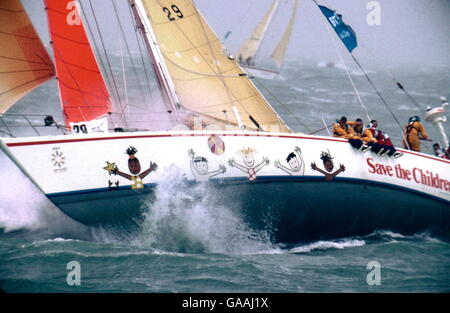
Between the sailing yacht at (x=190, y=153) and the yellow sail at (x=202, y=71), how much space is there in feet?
0.08

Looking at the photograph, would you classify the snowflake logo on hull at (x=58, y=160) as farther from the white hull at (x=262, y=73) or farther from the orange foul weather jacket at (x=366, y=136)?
the white hull at (x=262, y=73)

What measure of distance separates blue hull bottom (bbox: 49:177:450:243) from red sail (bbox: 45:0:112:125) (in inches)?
86.4

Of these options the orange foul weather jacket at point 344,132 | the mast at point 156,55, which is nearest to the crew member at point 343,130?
the orange foul weather jacket at point 344,132

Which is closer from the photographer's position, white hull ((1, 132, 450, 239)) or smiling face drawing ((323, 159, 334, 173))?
white hull ((1, 132, 450, 239))

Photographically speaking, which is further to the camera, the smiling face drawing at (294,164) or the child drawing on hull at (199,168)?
the smiling face drawing at (294,164)

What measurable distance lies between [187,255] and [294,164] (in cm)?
261

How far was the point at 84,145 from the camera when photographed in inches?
442

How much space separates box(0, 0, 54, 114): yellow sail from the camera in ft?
39.2

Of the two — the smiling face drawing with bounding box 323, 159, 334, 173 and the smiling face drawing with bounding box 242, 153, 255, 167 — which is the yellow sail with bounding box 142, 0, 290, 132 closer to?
the smiling face drawing with bounding box 242, 153, 255, 167

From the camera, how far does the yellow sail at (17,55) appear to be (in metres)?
11.9

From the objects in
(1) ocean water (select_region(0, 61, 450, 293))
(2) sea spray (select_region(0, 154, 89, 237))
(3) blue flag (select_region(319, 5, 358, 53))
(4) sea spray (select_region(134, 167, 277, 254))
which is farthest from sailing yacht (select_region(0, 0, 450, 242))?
(3) blue flag (select_region(319, 5, 358, 53))

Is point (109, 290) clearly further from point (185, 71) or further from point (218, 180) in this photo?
point (185, 71)
